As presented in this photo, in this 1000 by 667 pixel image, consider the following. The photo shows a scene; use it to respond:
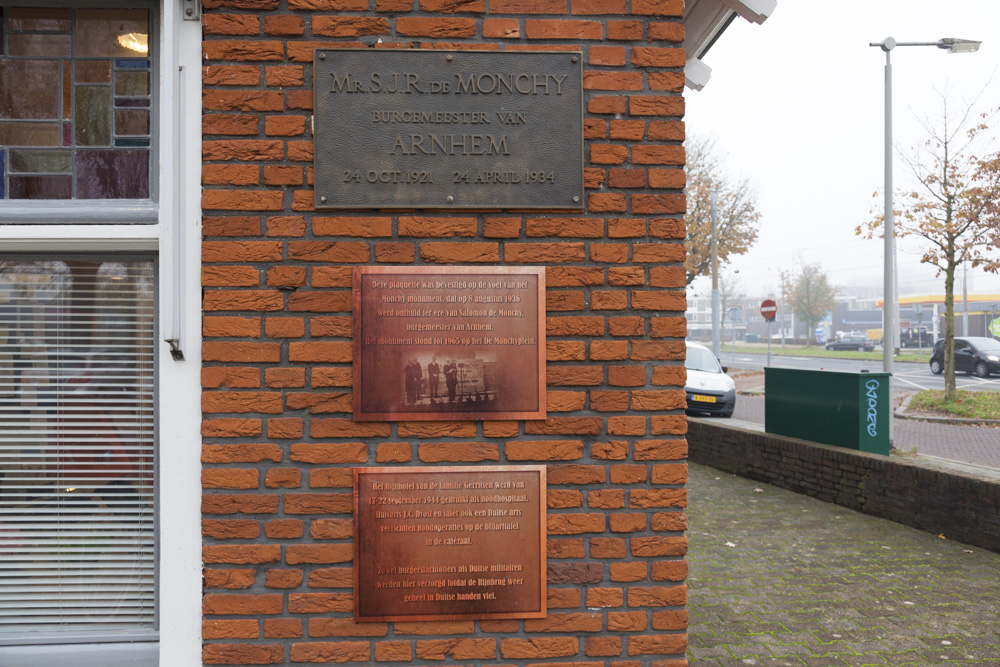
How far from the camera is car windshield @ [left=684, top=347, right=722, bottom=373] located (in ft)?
50.3

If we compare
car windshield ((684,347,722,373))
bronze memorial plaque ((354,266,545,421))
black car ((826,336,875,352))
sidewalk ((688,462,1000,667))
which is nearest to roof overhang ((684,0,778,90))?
bronze memorial plaque ((354,266,545,421))

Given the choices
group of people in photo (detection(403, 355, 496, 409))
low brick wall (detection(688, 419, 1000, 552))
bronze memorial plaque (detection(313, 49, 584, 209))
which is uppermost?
bronze memorial plaque (detection(313, 49, 584, 209))

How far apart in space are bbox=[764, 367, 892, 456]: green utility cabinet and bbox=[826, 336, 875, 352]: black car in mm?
45337

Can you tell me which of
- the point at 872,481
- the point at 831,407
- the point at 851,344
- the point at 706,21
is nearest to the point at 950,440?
the point at 831,407

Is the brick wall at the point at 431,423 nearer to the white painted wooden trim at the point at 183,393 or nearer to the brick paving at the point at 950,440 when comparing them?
the white painted wooden trim at the point at 183,393

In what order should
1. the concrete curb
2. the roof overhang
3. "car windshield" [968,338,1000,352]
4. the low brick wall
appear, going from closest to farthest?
the roof overhang
the low brick wall
the concrete curb
"car windshield" [968,338,1000,352]

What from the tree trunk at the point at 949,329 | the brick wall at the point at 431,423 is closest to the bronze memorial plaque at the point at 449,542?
the brick wall at the point at 431,423

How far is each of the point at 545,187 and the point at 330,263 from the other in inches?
33.9

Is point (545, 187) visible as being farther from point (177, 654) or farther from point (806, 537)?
point (806, 537)

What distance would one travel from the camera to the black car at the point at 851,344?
48784 mm

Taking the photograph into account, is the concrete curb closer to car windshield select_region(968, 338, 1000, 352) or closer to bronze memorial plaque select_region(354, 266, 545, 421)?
car windshield select_region(968, 338, 1000, 352)

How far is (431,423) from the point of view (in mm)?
2490

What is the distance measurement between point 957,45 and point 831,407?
9.00 meters

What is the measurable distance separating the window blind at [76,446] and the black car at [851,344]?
5288 cm
